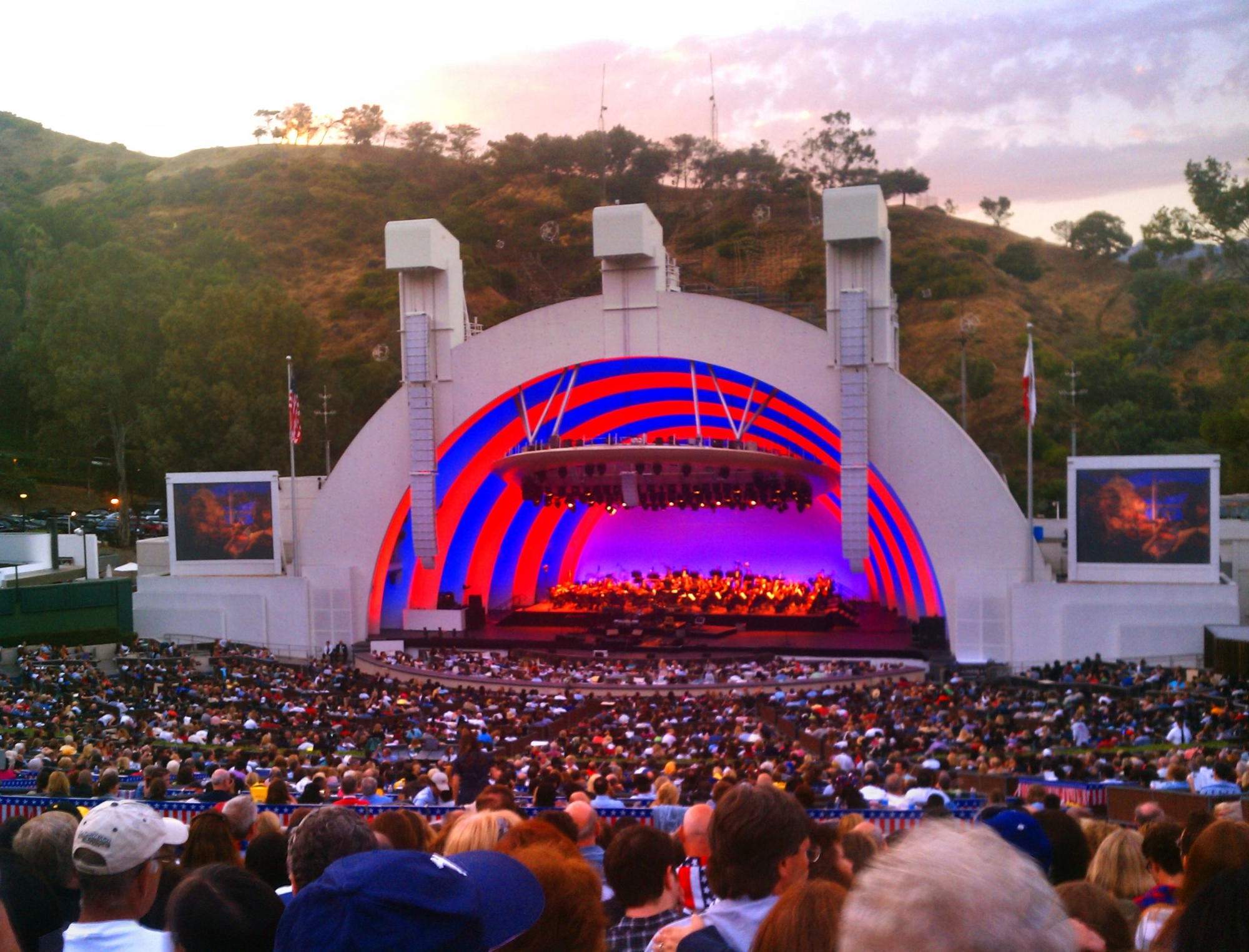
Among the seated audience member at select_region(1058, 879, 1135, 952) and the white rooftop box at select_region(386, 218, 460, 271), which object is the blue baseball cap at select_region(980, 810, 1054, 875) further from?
the white rooftop box at select_region(386, 218, 460, 271)

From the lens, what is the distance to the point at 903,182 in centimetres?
9638

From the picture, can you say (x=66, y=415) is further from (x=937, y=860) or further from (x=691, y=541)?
(x=937, y=860)

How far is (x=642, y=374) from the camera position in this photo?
31.8 m

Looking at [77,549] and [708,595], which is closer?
[708,595]

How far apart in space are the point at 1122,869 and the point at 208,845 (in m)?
3.67

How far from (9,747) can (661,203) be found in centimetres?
8377

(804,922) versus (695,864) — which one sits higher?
(804,922)

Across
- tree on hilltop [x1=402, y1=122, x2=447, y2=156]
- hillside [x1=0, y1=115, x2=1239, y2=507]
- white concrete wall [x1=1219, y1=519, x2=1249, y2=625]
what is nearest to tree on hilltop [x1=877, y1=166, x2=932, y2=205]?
hillside [x1=0, y1=115, x2=1239, y2=507]

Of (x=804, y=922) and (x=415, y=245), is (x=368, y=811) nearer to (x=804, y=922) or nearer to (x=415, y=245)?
(x=804, y=922)

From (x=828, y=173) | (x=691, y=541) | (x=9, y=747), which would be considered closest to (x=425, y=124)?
(x=828, y=173)

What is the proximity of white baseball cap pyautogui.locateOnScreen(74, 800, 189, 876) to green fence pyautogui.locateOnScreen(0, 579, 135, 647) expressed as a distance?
2920 centimetres

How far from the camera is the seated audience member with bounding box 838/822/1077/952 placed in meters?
1.61

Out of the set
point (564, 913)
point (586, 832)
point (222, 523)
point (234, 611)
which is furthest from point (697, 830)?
point (222, 523)

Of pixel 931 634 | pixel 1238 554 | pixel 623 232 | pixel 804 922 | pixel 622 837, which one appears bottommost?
pixel 931 634
